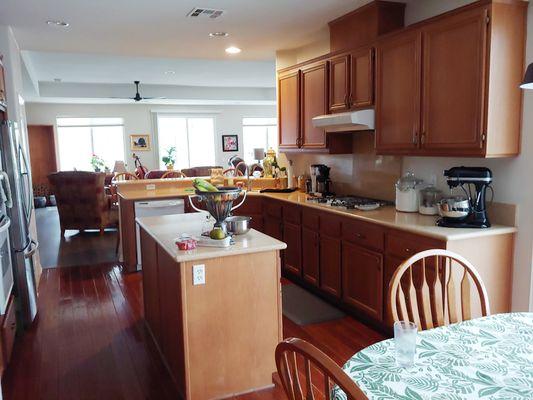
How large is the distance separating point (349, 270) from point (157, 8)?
8.41 feet

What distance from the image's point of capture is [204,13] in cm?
369

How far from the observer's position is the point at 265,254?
2.44m

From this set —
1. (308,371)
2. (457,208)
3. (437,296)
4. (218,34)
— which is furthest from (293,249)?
(308,371)

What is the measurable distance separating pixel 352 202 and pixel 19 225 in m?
2.66

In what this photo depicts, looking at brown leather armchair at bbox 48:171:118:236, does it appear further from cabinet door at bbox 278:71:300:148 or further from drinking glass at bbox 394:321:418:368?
drinking glass at bbox 394:321:418:368

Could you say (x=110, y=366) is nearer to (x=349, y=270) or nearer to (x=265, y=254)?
(x=265, y=254)

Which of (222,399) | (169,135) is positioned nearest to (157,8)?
(222,399)

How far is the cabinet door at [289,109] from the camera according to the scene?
4688 mm

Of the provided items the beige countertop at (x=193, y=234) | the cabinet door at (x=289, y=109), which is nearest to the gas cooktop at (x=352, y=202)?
the cabinet door at (x=289, y=109)

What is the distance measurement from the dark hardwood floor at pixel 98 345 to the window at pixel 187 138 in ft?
24.3

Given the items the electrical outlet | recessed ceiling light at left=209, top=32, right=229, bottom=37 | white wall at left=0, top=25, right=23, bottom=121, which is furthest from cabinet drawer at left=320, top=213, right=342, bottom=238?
white wall at left=0, top=25, right=23, bottom=121

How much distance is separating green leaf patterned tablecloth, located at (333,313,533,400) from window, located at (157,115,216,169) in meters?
10.7

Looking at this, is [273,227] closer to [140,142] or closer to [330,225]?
[330,225]

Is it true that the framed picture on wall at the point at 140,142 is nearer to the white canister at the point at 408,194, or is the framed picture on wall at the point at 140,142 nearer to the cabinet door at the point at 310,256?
the cabinet door at the point at 310,256
